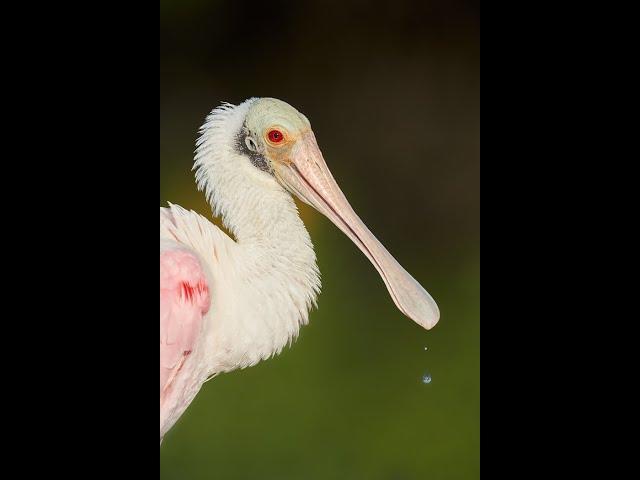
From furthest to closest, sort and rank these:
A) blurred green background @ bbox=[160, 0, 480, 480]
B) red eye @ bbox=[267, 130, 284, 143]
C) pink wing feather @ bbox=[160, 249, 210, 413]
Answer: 1. blurred green background @ bbox=[160, 0, 480, 480]
2. red eye @ bbox=[267, 130, 284, 143]
3. pink wing feather @ bbox=[160, 249, 210, 413]

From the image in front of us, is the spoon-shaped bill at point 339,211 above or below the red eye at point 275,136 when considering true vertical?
below

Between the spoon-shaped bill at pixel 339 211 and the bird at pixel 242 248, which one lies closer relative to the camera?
the bird at pixel 242 248

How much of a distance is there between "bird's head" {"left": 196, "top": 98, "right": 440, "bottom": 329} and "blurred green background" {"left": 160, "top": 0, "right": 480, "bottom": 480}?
0.12 meters

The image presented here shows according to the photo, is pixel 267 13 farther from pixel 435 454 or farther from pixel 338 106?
pixel 435 454

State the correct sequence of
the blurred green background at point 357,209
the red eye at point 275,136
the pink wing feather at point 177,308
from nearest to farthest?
the pink wing feather at point 177,308 → the red eye at point 275,136 → the blurred green background at point 357,209

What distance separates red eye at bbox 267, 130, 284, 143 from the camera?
3.08 m

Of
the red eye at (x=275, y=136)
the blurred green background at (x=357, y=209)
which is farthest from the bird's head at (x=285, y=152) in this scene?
the blurred green background at (x=357, y=209)

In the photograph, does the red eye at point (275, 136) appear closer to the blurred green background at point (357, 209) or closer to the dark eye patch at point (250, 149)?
the dark eye patch at point (250, 149)

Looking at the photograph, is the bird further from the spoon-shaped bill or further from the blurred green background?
the blurred green background

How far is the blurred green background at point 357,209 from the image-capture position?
332cm

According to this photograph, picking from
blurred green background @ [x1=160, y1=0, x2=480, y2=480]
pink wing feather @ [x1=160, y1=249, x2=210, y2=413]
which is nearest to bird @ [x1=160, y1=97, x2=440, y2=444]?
pink wing feather @ [x1=160, y1=249, x2=210, y2=413]
